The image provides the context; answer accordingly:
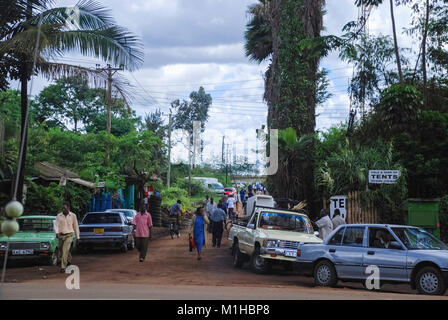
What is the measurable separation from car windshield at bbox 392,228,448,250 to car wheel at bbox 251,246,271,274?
4.22 metres

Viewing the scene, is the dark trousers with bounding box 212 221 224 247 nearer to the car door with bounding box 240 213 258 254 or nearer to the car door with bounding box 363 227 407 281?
the car door with bounding box 240 213 258 254

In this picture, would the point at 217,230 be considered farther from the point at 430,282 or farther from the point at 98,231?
the point at 430,282

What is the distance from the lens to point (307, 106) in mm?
27672

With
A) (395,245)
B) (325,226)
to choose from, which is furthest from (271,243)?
(395,245)

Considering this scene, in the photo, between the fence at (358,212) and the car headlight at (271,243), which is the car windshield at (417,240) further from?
the fence at (358,212)

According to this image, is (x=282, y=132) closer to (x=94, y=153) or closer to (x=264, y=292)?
(x=94, y=153)

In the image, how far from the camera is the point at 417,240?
12625 millimetres

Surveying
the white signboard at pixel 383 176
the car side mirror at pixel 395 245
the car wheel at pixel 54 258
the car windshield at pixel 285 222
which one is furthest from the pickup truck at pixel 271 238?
the car wheel at pixel 54 258

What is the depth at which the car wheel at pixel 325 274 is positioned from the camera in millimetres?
13422

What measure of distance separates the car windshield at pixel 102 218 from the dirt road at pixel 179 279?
4.39ft

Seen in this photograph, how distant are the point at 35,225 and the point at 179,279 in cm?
636

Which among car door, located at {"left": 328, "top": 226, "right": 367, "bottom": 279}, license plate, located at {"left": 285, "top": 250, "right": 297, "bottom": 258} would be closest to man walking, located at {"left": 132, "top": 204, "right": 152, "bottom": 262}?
license plate, located at {"left": 285, "top": 250, "right": 297, "bottom": 258}

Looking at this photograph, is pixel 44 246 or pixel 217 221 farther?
pixel 217 221

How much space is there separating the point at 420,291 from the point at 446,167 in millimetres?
10500
